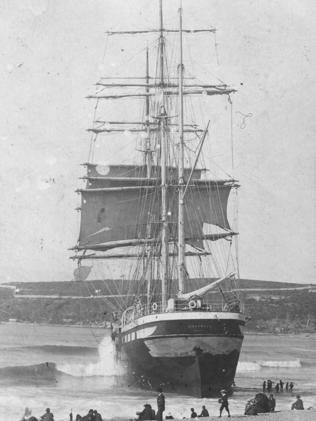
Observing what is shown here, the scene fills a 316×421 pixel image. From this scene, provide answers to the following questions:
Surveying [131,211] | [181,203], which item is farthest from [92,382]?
[181,203]

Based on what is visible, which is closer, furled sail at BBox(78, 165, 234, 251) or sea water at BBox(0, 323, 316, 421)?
sea water at BBox(0, 323, 316, 421)

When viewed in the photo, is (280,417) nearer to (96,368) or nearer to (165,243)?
A: (165,243)

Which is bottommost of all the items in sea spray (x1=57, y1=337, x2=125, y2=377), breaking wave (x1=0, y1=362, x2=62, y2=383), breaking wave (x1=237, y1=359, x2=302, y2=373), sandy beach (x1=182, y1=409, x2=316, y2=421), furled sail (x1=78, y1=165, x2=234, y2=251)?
sandy beach (x1=182, y1=409, x2=316, y2=421)

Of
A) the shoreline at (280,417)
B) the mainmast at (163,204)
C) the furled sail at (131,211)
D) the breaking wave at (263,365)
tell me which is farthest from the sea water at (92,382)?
the furled sail at (131,211)

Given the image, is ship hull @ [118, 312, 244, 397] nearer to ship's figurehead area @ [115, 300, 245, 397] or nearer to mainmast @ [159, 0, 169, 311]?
ship's figurehead area @ [115, 300, 245, 397]

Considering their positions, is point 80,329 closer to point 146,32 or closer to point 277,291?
point 277,291

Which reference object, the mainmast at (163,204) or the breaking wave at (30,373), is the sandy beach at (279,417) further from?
the breaking wave at (30,373)

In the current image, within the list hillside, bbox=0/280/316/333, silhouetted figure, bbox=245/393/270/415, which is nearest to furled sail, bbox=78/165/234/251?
silhouetted figure, bbox=245/393/270/415

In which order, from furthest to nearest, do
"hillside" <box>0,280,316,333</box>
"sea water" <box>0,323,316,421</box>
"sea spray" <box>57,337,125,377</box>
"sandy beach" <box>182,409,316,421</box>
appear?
"hillside" <box>0,280,316,333</box>
"sea spray" <box>57,337,125,377</box>
"sea water" <box>0,323,316,421</box>
"sandy beach" <box>182,409,316,421</box>
